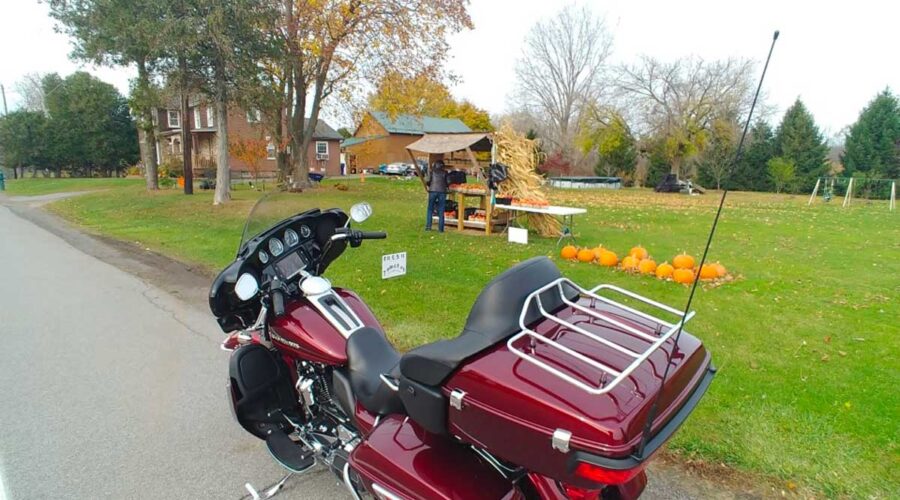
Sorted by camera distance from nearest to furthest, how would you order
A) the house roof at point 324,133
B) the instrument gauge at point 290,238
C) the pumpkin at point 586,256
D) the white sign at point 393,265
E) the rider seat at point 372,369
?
1. the rider seat at point 372,369
2. the instrument gauge at point 290,238
3. the white sign at point 393,265
4. the pumpkin at point 586,256
5. the house roof at point 324,133

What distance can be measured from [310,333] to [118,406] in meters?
→ 2.15

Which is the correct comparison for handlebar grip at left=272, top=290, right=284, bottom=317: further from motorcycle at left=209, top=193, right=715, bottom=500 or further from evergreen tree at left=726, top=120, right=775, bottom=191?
evergreen tree at left=726, top=120, right=775, bottom=191

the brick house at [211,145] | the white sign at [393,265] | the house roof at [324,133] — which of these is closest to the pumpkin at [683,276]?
the white sign at [393,265]

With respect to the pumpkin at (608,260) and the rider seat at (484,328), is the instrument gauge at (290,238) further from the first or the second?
the pumpkin at (608,260)

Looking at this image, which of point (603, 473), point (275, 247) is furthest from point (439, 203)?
point (603, 473)

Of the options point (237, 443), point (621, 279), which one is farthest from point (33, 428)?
point (621, 279)

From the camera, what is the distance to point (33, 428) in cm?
323

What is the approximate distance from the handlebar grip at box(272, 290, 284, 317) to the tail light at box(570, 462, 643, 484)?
169 cm

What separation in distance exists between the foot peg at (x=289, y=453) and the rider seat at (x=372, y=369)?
63 cm

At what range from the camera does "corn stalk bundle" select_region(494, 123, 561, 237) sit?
1078 cm

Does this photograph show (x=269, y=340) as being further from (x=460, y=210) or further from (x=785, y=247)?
(x=785, y=247)

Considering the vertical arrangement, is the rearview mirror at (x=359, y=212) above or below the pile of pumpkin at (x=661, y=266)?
above

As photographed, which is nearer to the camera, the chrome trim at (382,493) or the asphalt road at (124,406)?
the chrome trim at (382,493)

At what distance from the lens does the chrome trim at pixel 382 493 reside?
1.79 m
